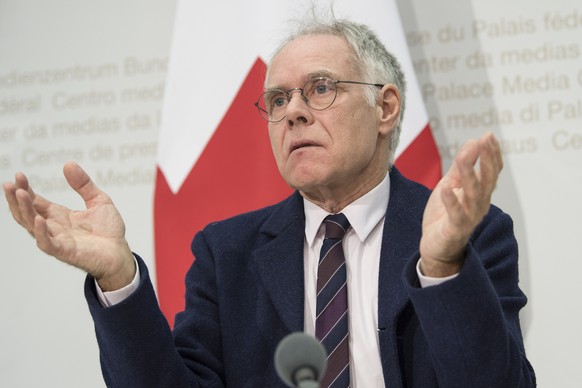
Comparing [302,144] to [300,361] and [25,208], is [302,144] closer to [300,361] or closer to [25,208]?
[25,208]

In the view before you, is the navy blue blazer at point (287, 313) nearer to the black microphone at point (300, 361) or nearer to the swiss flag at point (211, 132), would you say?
the black microphone at point (300, 361)

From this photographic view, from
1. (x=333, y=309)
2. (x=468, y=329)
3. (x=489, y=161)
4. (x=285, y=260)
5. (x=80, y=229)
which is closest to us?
(x=489, y=161)

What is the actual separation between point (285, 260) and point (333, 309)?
0.73ft

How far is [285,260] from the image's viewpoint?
2.32 meters

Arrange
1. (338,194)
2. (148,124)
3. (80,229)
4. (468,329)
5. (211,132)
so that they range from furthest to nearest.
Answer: (148,124), (211,132), (338,194), (80,229), (468,329)

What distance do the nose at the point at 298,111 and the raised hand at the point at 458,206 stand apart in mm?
633

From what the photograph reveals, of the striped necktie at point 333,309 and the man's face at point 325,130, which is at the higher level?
the man's face at point 325,130

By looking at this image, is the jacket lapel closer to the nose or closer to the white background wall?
the nose

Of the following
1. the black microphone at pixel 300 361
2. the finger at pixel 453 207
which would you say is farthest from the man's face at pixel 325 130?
the black microphone at pixel 300 361

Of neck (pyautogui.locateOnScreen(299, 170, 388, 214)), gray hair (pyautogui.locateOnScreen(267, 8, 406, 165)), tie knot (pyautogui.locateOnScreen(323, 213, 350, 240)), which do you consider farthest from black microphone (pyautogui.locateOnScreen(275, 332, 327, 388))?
gray hair (pyautogui.locateOnScreen(267, 8, 406, 165))

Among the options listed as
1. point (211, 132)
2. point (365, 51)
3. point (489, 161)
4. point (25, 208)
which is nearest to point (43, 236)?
point (25, 208)

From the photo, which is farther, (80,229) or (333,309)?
(333,309)

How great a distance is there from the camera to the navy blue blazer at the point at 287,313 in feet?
5.83

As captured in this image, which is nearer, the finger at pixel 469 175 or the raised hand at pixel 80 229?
the finger at pixel 469 175
